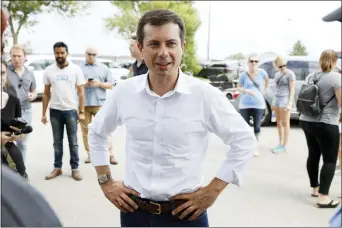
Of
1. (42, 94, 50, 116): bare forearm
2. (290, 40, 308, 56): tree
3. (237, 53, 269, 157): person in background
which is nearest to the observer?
(290, 40, 308, 56): tree

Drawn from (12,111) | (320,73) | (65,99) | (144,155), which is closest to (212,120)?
(144,155)

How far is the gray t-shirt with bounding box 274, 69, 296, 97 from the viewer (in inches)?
164

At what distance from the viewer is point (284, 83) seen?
165 inches

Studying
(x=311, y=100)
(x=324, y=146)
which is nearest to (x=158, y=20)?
(x=311, y=100)

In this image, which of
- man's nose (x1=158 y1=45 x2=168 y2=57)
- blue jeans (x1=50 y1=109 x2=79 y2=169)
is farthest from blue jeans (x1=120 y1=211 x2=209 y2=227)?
blue jeans (x1=50 y1=109 x2=79 y2=169)

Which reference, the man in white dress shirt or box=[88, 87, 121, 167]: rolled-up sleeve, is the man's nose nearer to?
the man in white dress shirt

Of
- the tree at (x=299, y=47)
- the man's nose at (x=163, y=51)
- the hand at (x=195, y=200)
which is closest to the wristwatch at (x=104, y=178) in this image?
the hand at (x=195, y=200)

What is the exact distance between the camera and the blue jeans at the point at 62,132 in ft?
9.92

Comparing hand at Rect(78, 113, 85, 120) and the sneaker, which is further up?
hand at Rect(78, 113, 85, 120)

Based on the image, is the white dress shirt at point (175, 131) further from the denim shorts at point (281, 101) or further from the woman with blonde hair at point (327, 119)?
the denim shorts at point (281, 101)

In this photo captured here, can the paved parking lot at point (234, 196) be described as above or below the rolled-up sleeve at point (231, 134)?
below

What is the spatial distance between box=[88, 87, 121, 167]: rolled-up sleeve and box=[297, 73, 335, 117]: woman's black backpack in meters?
1.65

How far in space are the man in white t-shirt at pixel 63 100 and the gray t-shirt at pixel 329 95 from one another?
1463 mm

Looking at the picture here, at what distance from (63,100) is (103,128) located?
5.49ft
